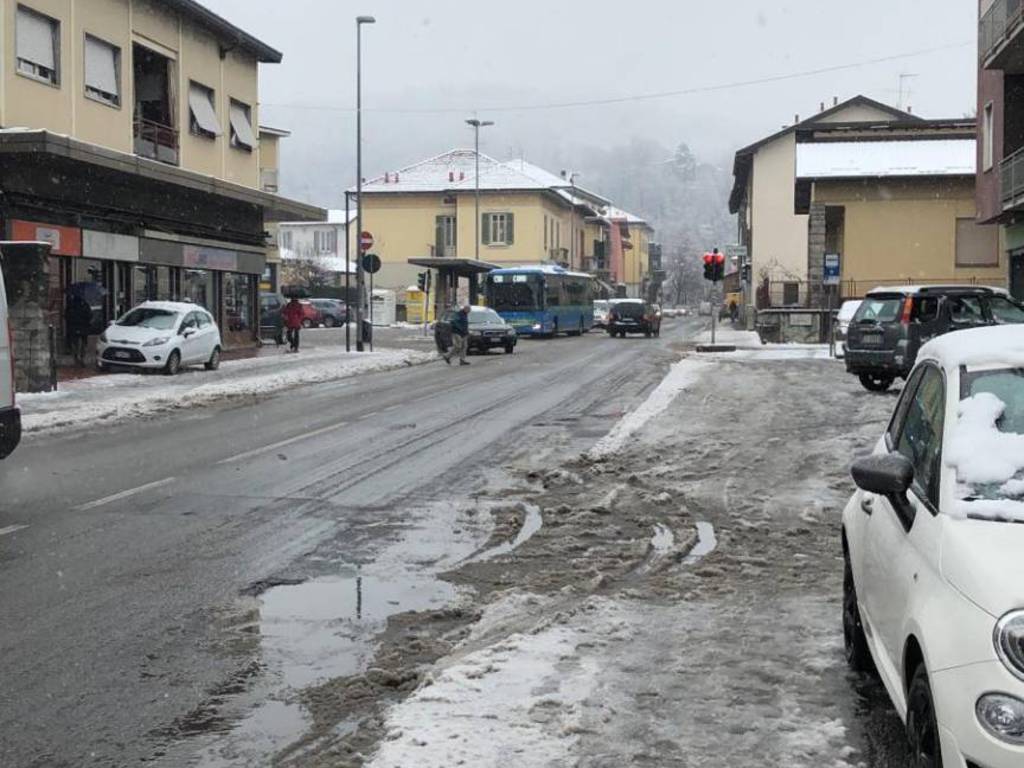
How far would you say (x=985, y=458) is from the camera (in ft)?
13.4

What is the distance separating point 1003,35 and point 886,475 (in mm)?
26706

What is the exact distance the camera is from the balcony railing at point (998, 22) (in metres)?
26.7

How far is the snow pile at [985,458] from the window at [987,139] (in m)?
31.4

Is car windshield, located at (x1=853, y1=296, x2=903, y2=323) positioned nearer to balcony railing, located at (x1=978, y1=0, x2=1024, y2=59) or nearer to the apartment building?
balcony railing, located at (x1=978, y1=0, x2=1024, y2=59)

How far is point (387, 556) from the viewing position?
8258 mm

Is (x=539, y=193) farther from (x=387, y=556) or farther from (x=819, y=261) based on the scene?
(x=387, y=556)

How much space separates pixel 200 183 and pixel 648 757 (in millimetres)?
27298

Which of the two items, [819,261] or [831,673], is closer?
[831,673]

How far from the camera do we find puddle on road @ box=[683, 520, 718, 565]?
8102 millimetres

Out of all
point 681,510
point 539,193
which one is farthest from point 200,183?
point 539,193

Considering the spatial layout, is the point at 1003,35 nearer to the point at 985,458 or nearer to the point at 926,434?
the point at 926,434

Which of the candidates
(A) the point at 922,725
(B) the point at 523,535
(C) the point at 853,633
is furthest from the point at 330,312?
(A) the point at 922,725

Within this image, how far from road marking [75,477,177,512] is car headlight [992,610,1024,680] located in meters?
8.09

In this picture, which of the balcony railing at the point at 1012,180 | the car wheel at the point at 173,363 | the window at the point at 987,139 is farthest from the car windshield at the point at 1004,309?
the car wheel at the point at 173,363
